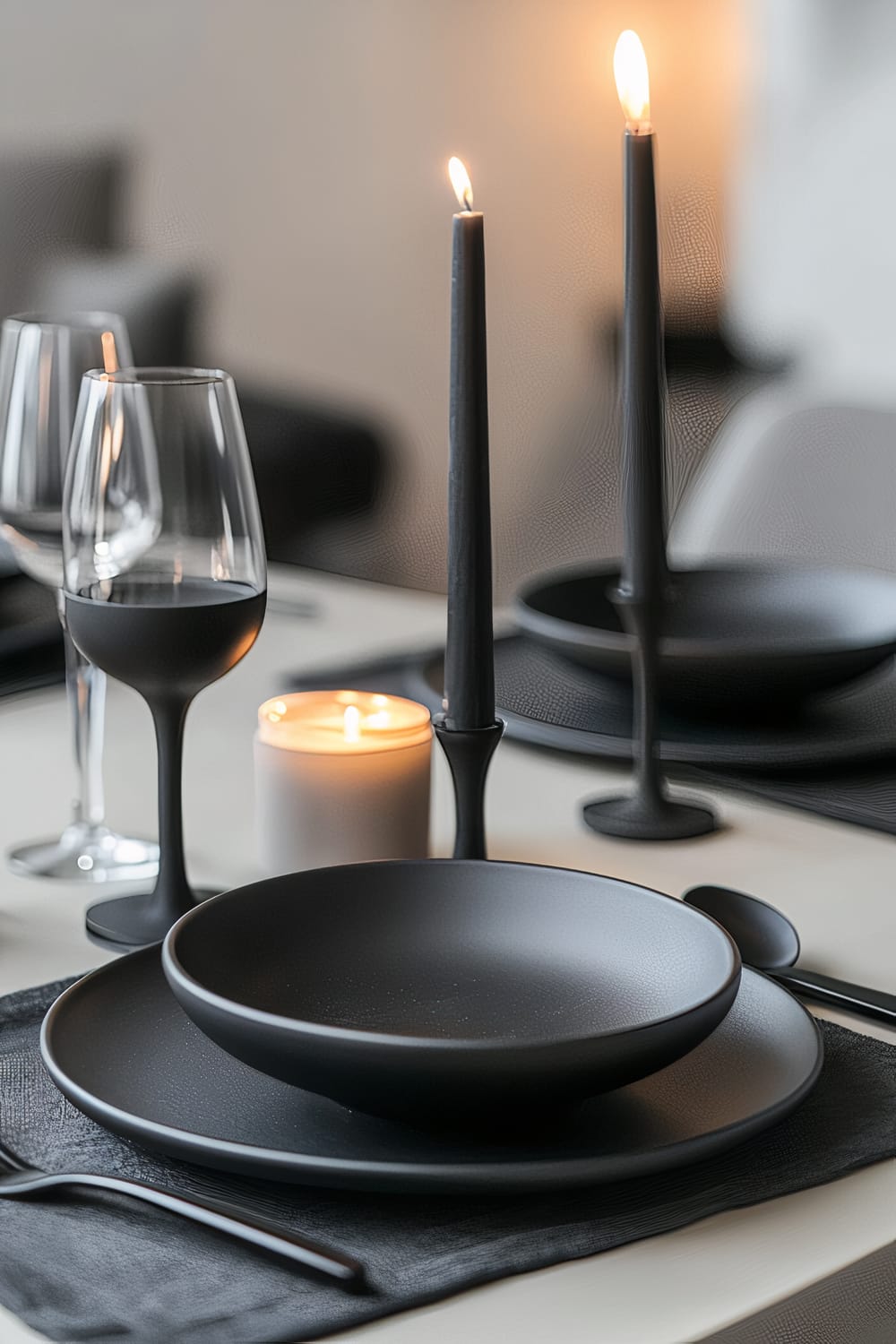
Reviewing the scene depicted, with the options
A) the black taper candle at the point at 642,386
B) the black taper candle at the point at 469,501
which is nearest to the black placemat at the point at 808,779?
the black taper candle at the point at 642,386

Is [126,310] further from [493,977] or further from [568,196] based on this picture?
[493,977]

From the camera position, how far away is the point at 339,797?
0.68 metres

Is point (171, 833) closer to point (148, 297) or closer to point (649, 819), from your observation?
point (649, 819)

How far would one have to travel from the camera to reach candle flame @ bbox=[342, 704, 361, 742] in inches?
28.1

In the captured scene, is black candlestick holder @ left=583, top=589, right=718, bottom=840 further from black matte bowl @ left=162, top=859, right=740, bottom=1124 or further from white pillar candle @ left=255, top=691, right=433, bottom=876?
black matte bowl @ left=162, top=859, right=740, bottom=1124

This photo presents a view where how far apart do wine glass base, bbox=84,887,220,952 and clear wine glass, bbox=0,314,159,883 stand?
3.3 inches

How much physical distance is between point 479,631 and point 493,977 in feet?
0.51

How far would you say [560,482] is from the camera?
1.91 meters

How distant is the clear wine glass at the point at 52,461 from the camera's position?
0.75 meters

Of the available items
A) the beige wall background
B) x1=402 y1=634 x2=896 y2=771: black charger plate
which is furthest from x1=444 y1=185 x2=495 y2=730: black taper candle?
the beige wall background

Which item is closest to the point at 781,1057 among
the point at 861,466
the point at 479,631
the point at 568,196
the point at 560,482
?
the point at 479,631

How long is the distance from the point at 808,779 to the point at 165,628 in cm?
37

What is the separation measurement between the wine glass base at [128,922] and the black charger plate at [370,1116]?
3.7 inches

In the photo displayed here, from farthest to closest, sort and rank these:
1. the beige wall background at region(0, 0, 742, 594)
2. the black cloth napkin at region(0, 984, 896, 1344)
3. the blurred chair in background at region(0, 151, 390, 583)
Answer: the blurred chair in background at region(0, 151, 390, 583)
the beige wall background at region(0, 0, 742, 594)
the black cloth napkin at region(0, 984, 896, 1344)
